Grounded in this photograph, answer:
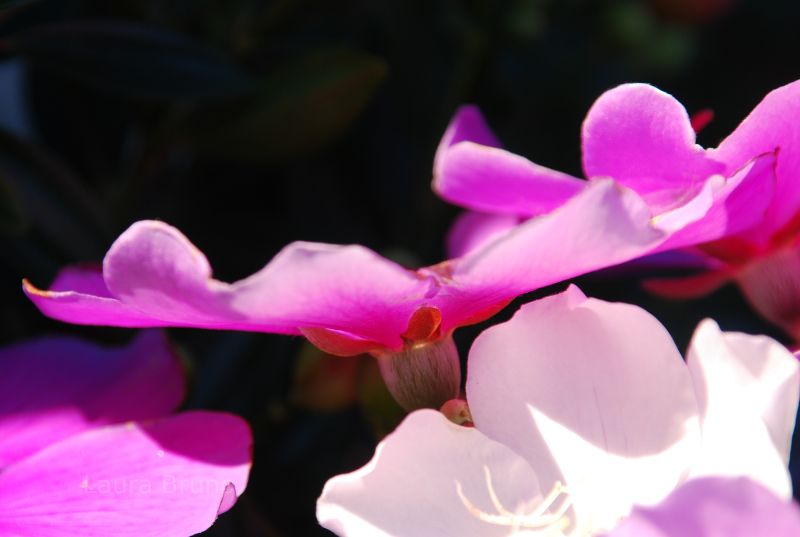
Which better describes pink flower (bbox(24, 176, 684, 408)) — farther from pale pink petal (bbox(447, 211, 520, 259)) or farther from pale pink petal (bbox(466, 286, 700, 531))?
pale pink petal (bbox(447, 211, 520, 259))

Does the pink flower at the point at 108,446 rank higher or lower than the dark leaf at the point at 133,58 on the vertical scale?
lower

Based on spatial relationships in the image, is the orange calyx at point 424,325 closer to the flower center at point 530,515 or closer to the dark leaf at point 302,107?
the flower center at point 530,515

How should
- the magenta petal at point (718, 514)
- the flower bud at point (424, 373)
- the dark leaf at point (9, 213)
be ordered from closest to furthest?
the magenta petal at point (718, 514), the flower bud at point (424, 373), the dark leaf at point (9, 213)

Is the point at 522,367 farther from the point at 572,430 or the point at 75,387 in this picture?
the point at 75,387

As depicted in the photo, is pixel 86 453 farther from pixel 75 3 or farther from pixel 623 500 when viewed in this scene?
pixel 75 3

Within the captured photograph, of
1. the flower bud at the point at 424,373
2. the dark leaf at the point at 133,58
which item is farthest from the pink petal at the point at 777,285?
the dark leaf at the point at 133,58

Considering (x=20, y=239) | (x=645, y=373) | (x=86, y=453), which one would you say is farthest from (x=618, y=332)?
(x=20, y=239)
